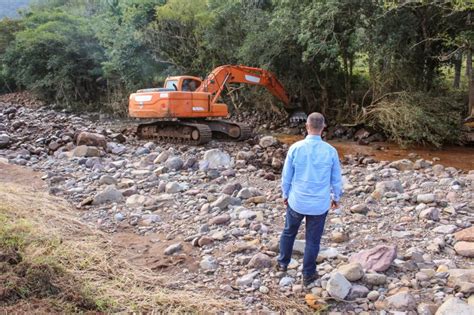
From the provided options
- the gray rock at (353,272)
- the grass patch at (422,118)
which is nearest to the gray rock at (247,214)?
the gray rock at (353,272)

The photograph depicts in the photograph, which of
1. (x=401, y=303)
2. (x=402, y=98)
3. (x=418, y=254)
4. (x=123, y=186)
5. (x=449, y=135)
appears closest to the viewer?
(x=401, y=303)

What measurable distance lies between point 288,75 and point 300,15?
3.07 m

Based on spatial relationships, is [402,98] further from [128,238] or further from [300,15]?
[128,238]

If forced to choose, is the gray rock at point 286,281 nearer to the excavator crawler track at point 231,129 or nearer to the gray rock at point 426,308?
the gray rock at point 426,308

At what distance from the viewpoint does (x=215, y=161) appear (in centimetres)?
863

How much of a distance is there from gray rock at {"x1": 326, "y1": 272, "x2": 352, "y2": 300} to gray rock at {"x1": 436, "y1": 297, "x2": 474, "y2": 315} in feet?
2.19

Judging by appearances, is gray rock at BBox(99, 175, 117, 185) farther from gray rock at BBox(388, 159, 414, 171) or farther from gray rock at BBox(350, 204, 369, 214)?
gray rock at BBox(388, 159, 414, 171)

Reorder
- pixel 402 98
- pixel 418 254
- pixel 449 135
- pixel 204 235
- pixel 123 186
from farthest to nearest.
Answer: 1. pixel 402 98
2. pixel 449 135
3. pixel 123 186
4. pixel 204 235
5. pixel 418 254

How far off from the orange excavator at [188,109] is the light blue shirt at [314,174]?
7.32 m

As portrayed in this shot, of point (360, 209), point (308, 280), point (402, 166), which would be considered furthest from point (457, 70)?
point (308, 280)

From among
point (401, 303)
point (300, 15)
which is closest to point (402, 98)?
point (300, 15)

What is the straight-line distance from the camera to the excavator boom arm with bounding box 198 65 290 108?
11932 mm

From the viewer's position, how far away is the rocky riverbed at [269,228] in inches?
137

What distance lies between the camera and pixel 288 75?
15656mm
